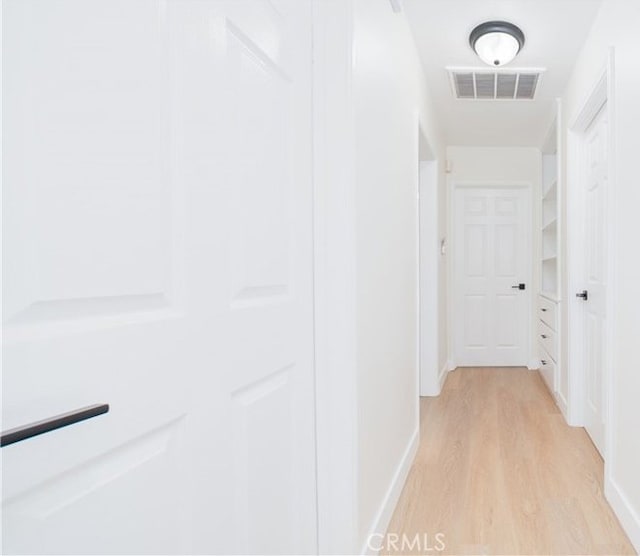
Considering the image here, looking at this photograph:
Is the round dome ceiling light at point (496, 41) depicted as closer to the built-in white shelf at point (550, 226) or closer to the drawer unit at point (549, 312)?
the drawer unit at point (549, 312)

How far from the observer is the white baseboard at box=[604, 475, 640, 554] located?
1.75m

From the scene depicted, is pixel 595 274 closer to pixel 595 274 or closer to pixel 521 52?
pixel 595 274

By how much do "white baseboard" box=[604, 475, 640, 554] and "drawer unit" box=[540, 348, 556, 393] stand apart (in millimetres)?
1749

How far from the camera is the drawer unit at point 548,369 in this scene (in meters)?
3.78

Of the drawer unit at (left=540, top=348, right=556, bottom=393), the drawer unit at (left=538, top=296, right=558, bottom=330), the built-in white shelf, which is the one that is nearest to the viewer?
the drawer unit at (left=538, top=296, right=558, bottom=330)

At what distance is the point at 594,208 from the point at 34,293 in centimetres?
306

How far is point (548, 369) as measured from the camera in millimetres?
4012

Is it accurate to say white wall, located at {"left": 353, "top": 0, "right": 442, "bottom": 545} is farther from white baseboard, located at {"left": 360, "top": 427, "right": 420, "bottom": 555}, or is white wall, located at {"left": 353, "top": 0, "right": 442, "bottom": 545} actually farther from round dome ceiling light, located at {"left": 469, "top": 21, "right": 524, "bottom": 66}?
round dome ceiling light, located at {"left": 469, "top": 21, "right": 524, "bottom": 66}

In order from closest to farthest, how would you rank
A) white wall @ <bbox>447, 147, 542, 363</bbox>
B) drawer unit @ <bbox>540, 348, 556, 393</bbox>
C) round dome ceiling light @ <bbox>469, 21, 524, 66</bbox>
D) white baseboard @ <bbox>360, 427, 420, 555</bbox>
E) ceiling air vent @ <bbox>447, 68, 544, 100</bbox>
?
white baseboard @ <bbox>360, 427, 420, 555</bbox> < round dome ceiling light @ <bbox>469, 21, 524, 66</bbox> < ceiling air vent @ <bbox>447, 68, 544, 100</bbox> < drawer unit @ <bbox>540, 348, 556, 393</bbox> < white wall @ <bbox>447, 147, 542, 363</bbox>

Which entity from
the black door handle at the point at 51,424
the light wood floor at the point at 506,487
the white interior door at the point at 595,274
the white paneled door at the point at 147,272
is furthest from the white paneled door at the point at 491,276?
the black door handle at the point at 51,424

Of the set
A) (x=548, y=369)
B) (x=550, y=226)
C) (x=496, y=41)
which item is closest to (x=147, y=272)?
(x=496, y=41)

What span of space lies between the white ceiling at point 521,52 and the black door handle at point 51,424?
8.00 ft

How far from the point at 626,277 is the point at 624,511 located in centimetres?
94

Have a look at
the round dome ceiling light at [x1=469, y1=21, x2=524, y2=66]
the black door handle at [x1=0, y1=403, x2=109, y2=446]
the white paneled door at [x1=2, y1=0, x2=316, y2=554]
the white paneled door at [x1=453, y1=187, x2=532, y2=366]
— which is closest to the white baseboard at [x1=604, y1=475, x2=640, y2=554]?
the white paneled door at [x1=2, y1=0, x2=316, y2=554]
